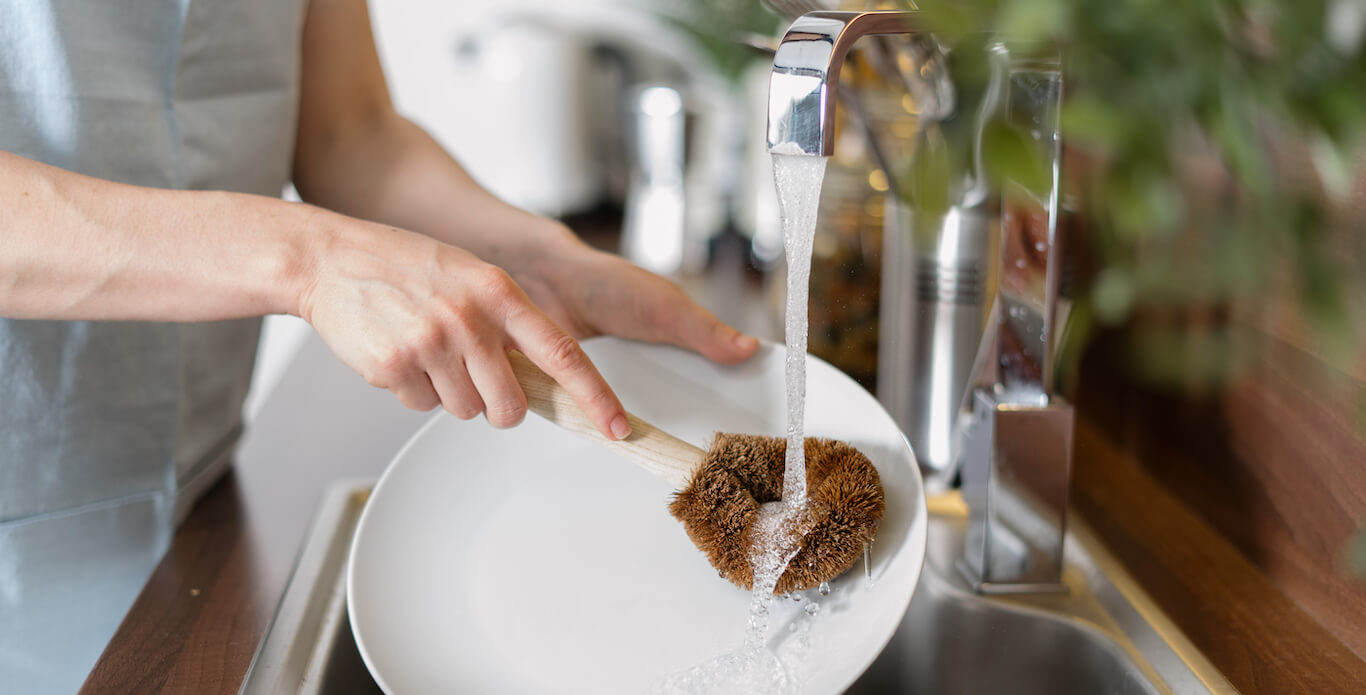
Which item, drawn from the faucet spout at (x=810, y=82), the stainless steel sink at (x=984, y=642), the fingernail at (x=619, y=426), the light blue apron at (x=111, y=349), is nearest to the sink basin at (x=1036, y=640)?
the stainless steel sink at (x=984, y=642)

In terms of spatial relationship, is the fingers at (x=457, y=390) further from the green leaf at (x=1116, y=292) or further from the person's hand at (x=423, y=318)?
the green leaf at (x=1116, y=292)

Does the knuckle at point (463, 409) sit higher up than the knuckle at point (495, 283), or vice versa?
the knuckle at point (495, 283)

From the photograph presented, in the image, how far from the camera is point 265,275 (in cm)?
48

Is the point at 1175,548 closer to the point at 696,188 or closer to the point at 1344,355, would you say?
the point at 1344,355

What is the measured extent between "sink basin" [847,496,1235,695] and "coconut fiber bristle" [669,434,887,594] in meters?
0.14

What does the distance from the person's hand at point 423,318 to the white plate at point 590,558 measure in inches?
4.6

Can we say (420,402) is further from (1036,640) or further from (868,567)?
(1036,640)

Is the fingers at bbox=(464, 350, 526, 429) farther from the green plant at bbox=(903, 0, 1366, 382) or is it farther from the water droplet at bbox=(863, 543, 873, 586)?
the green plant at bbox=(903, 0, 1366, 382)

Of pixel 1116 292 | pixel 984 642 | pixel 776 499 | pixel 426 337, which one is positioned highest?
pixel 1116 292

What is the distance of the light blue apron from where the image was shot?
564 mm

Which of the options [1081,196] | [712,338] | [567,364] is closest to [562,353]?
[567,364]

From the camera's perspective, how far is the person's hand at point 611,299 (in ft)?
2.00

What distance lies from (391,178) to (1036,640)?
0.59 meters

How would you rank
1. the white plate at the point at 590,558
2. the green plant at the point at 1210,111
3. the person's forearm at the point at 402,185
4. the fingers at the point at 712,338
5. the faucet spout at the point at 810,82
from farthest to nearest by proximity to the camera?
1. the person's forearm at the point at 402,185
2. the fingers at the point at 712,338
3. the white plate at the point at 590,558
4. the faucet spout at the point at 810,82
5. the green plant at the point at 1210,111
